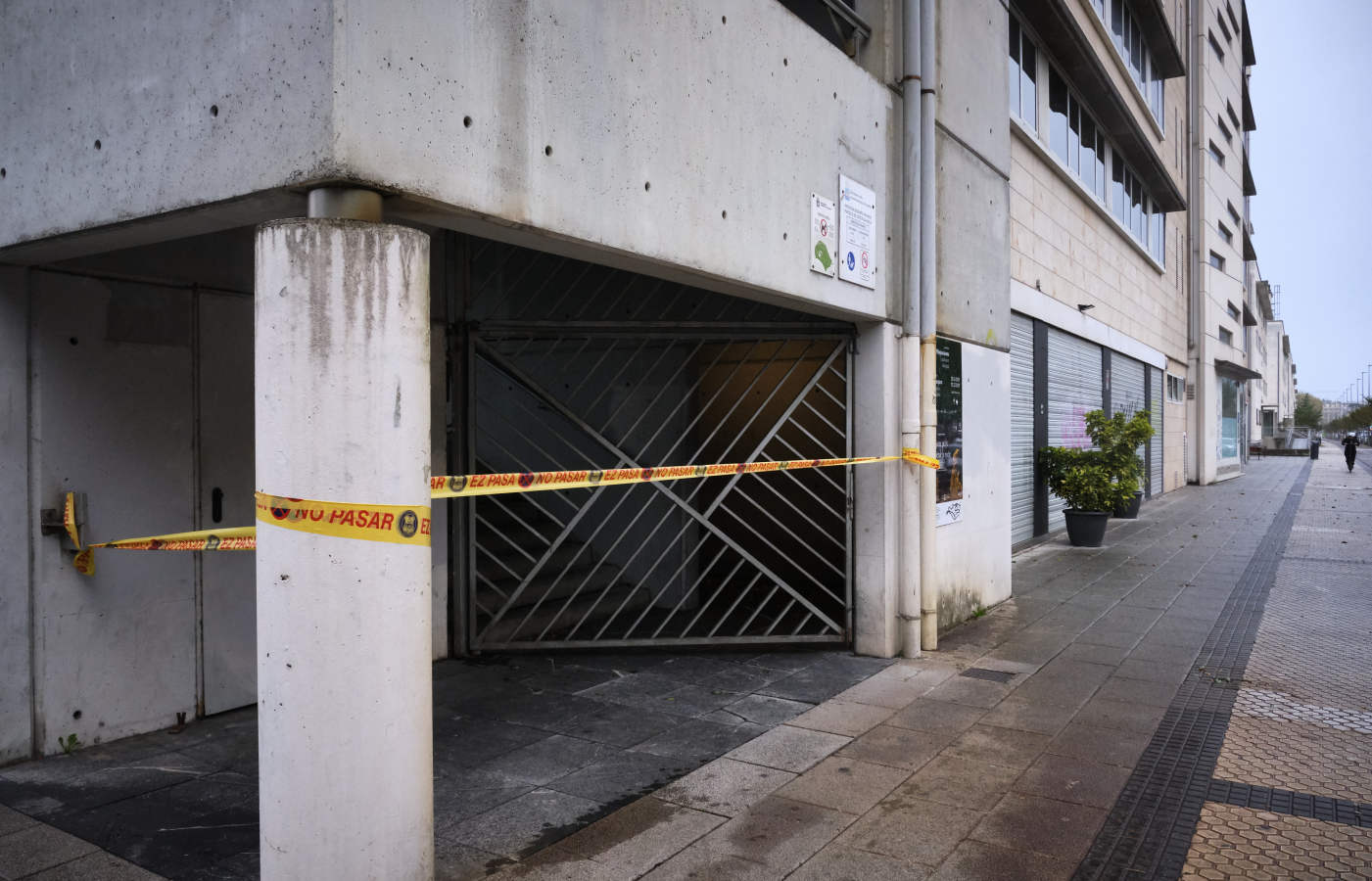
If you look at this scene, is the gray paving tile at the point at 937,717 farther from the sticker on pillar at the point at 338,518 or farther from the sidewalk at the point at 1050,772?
the sticker on pillar at the point at 338,518

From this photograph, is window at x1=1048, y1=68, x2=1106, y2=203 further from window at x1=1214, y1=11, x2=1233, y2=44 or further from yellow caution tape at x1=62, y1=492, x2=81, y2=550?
window at x1=1214, y1=11, x2=1233, y2=44

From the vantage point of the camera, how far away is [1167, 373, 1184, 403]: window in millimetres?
26069

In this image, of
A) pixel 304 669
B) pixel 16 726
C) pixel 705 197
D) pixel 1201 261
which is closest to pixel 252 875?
pixel 304 669

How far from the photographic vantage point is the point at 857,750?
204 inches

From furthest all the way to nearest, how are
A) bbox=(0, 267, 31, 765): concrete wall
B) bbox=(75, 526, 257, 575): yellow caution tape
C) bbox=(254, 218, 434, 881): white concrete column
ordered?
bbox=(0, 267, 31, 765): concrete wall < bbox=(75, 526, 257, 575): yellow caution tape < bbox=(254, 218, 434, 881): white concrete column

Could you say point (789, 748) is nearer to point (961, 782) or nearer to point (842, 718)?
point (842, 718)

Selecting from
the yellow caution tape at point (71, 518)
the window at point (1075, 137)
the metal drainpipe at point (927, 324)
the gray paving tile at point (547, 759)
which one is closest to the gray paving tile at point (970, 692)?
the metal drainpipe at point (927, 324)

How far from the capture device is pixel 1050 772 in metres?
4.89

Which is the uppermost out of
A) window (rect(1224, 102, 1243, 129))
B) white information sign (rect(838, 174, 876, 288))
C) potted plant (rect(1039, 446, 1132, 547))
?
window (rect(1224, 102, 1243, 129))

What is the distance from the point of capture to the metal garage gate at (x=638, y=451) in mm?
7367

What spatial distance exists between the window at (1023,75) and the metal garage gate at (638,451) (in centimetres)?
512

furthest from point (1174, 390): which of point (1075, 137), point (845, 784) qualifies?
point (845, 784)

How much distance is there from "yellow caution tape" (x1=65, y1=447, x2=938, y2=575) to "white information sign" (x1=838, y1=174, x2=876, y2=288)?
1.77 metres

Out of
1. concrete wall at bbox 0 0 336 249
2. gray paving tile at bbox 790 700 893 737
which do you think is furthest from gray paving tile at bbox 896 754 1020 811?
concrete wall at bbox 0 0 336 249
